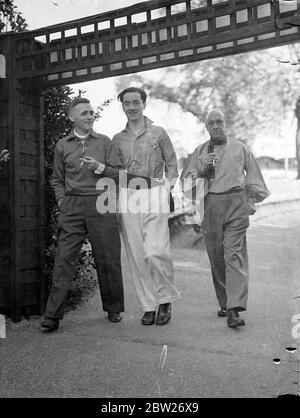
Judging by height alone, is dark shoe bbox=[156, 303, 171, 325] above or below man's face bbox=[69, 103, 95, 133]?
below

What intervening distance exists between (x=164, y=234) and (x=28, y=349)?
127 centimetres

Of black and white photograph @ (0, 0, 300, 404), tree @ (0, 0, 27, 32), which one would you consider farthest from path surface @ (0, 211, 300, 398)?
tree @ (0, 0, 27, 32)

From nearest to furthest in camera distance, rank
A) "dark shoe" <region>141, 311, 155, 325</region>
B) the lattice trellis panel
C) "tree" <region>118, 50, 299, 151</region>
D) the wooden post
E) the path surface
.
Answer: the path surface
the lattice trellis panel
"tree" <region>118, 50, 299, 151</region>
"dark shoe" <region>141, 311, 155, 325</region>
the wooden post

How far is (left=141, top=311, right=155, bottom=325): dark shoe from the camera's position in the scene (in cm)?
404

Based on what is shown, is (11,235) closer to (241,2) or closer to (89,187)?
(89,187)

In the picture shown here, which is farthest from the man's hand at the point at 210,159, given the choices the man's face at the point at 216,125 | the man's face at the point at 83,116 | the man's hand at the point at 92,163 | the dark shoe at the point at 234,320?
the dark shoe at the point at 234,320

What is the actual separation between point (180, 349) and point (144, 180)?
1291mm

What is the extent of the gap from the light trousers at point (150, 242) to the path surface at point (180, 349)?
0.72ft

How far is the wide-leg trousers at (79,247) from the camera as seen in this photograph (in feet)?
13.4

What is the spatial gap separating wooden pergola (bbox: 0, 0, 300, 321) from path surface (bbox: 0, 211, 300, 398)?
578mm

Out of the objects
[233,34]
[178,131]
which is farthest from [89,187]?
[233,34]

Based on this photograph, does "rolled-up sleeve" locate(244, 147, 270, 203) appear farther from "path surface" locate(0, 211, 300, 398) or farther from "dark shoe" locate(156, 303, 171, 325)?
"dark shoe" locate(156, 303, 171, 325)

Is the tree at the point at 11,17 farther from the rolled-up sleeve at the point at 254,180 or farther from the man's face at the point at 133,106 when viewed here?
the rolled-up sleeve at the point at 254,180

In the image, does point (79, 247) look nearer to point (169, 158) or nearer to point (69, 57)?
point (169, 158)
